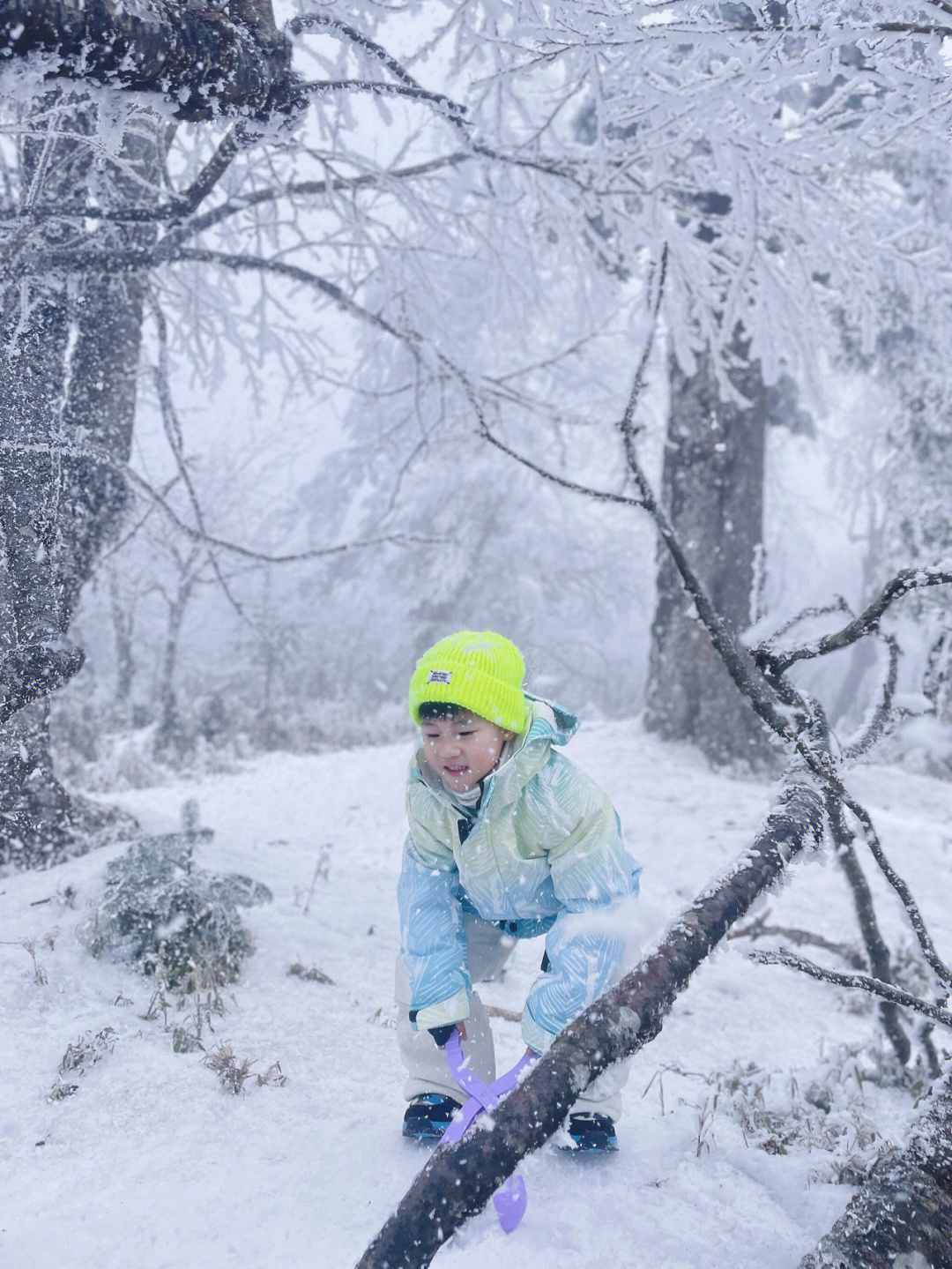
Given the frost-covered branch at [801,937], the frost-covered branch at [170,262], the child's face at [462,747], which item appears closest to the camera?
the child's face at [462,747]

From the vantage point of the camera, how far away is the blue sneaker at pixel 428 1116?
6.48ft

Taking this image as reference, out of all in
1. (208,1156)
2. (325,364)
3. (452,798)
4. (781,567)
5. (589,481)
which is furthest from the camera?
(589,481)

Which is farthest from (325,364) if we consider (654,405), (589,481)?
(589,481)

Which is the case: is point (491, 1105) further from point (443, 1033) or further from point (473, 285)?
point (473, 285)

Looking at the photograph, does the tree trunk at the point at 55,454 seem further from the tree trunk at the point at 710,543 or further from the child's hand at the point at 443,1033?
the tree trunk at the point at 710,543

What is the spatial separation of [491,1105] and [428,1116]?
13.3 inches

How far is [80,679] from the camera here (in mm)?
13055

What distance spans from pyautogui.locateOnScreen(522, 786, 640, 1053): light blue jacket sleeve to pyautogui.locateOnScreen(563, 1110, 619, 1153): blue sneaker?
0.23 m

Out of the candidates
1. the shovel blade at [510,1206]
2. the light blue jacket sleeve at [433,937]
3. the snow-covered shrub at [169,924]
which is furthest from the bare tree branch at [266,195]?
the shovel blade at [510,1206]

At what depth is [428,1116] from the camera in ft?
6.57

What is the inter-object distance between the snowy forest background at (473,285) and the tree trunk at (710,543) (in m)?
0.03

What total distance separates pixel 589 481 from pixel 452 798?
21.2 meters

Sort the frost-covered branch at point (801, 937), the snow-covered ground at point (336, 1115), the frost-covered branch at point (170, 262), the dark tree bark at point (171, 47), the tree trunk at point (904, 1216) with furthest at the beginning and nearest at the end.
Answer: the frost-covered branch at point (801, 937), the frost-covered branch at point (170, 262), the snow-covered ground at point (336, 1115), the dark tree bark at point (171, 47), the tree trunk at point (904, 1216)

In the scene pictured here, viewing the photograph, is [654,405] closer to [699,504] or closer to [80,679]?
[699,504]
